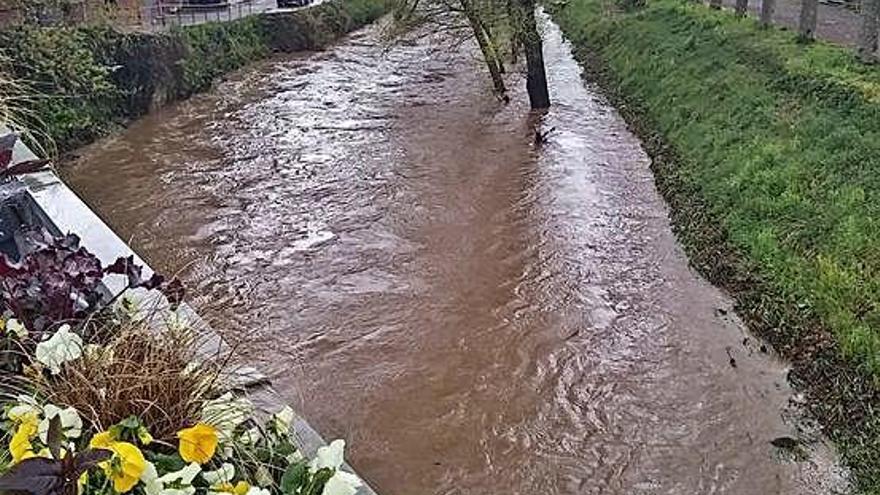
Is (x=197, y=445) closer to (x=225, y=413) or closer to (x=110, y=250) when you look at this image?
(x=225, y=413)

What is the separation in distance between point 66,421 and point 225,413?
49cm

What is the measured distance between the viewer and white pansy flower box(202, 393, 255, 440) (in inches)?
109

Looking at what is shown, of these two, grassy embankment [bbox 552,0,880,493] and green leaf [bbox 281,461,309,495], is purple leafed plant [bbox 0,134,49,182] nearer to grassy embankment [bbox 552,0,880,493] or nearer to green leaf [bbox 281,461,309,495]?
green leaf [bbox 281,461,309,495]

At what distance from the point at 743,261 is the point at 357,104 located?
10.4 meters

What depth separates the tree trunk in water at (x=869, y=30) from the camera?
1352cm

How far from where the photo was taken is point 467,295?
948cm

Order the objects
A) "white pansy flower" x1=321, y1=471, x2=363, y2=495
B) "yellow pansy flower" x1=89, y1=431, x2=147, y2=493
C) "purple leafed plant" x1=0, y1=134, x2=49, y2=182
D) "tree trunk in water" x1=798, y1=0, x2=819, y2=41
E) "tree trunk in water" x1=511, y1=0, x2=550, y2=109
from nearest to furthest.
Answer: "yellow pansy flower" x1=89, y1=431, x2=147, y2=493 → "white pansy flower" x1=321, y1=471, x2=363, y2=495 → "purple leafed plant" x1=0, y1=134, x2=49, y2=182 → "tree trunk in water" x1=798, y1=0, x2=819, y2=41 → "tree trunk in water" x1=511, y1=0, x2=550, y2=109

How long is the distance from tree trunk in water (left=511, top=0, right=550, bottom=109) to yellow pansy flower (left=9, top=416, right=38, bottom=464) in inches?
584

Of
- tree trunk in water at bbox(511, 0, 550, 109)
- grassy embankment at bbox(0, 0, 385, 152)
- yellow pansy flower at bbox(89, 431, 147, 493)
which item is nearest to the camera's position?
yellow pansy flower at bbox(89, 431, 147, 493)

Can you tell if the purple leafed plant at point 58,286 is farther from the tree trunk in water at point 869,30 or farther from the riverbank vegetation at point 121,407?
the tree trunk in water at point 869,30

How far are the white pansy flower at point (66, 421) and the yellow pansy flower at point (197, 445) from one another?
0.29 meters

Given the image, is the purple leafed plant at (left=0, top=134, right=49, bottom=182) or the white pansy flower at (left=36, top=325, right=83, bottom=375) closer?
the white pansy flower at (left=36, top=325, right=83, bottom=375)

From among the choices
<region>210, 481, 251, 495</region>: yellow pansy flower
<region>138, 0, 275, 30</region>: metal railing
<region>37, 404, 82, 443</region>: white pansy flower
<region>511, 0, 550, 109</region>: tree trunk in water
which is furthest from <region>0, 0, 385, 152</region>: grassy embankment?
<region>210, 481, 251, 495</region>: yellow pansy flower

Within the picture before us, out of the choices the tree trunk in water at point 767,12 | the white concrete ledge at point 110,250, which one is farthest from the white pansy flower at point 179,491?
the tree trunk in water at point 767,12
